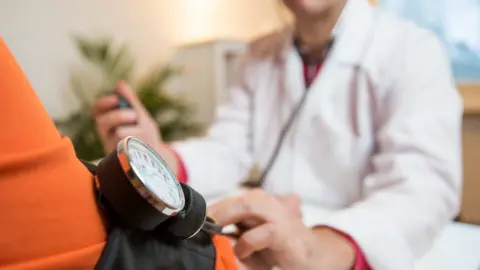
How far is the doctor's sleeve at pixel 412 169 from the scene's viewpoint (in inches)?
16.7

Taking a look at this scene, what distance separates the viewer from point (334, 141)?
2.06 ft

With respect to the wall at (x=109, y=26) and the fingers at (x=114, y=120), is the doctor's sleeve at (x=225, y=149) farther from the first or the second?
the wall at (x=109, y=26)

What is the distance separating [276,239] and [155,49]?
1.37m

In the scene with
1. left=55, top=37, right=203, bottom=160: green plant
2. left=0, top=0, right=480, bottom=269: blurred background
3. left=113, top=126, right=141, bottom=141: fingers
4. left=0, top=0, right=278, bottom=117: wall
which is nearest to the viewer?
left=113, top=126, right=141, bottom=141: fingers

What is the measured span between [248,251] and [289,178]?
0.30 m

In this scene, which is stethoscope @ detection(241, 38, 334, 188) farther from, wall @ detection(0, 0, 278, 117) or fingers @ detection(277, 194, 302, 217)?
wall @ detection(0, 0, 278, 117)

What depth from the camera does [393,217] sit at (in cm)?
44

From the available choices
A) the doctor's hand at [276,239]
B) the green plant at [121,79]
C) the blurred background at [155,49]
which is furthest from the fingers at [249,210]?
the green plant at [121,79]

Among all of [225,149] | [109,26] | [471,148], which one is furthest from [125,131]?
[109,26]

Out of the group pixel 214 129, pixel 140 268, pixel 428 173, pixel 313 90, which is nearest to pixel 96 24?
pixel 214 129

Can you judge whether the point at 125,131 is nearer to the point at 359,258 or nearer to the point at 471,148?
the point at 359,258

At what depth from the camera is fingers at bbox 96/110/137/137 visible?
23.9 inches

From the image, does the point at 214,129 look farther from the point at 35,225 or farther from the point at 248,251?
the point at 35,225

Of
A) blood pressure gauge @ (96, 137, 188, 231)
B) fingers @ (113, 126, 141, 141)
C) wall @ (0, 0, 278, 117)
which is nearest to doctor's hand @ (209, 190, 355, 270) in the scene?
blood pressure gauge @ (96, 137, 188, 231)
